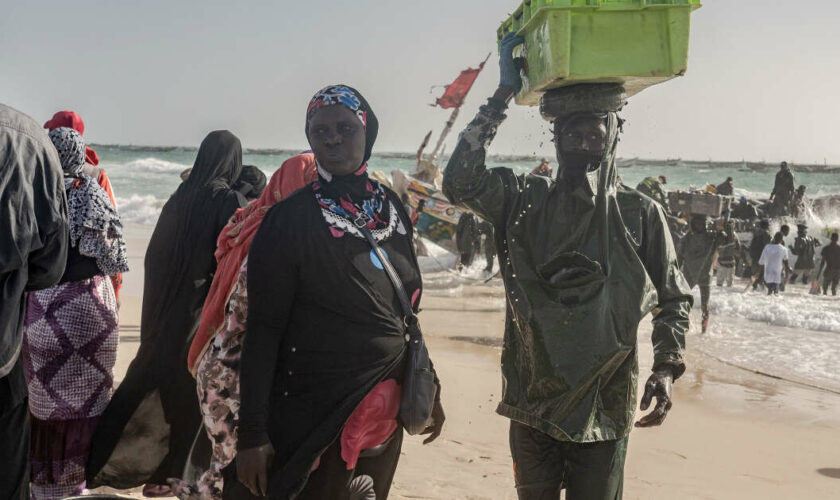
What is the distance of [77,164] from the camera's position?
3.33 m

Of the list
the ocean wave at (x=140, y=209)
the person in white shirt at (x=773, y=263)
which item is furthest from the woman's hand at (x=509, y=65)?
the ocean wave at (x=140, y=209)

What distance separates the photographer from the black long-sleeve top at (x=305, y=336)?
8.32ft

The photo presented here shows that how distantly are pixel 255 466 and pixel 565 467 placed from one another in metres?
1.18

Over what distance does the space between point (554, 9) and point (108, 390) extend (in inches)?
102

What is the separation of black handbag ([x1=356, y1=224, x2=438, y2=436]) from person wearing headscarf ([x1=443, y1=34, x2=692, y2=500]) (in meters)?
0.46

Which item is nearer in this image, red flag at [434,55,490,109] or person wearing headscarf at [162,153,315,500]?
person wearing headscarf at [162,153,315,500]

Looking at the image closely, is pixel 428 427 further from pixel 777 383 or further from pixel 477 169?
pixel 777 383

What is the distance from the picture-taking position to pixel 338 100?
8.91ft

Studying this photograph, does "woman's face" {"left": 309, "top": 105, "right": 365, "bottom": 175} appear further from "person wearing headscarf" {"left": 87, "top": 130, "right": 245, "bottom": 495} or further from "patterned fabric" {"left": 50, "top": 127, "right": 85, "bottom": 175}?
"person wearing headscarf" {"left": 87, "top": 130, "right": 245, "bottom": 495}

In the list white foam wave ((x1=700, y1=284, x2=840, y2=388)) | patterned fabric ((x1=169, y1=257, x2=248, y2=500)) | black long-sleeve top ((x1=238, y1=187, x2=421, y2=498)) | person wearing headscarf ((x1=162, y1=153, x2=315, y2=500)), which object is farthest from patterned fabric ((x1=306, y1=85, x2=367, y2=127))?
white foam wave ((x1=700, y1=284, x2=840, y2=388))

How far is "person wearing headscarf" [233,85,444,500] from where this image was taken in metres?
2.54

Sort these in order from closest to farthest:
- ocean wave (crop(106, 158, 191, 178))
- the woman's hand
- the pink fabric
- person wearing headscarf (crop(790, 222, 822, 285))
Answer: the pink fabric → the woman's hand → person wearing headscarf (crop(790, 222, 822, 285)) → ocean wave (crop(106, 158, 191, 178))

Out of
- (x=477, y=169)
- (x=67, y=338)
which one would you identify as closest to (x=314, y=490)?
(x=477, y=169)

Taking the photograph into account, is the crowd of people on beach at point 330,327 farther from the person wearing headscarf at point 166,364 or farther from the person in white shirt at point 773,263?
the person in white shirt at point 773,263
